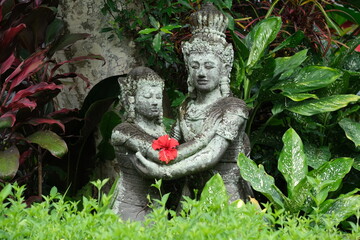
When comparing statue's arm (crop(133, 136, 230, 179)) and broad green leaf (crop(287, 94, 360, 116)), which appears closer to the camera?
statue's arm (crop(133, 136, 230, 179))

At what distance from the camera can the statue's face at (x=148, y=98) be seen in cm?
426

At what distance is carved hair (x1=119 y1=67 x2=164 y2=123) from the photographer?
4.28m

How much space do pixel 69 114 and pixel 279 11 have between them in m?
1.93

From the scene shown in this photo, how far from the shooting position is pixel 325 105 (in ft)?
16.4

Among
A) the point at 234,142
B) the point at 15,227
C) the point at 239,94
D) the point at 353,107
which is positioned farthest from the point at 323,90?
the point at 15,227

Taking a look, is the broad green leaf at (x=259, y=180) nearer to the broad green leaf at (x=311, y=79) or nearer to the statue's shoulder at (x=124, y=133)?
the statue's shoulder at (x=124, y=133)

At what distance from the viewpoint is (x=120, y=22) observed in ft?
18.0

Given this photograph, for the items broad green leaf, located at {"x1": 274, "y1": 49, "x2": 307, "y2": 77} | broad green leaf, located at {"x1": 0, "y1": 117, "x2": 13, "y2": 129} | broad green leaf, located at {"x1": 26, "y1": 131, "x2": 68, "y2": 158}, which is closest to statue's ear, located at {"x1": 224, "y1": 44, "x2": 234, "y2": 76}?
broad green leaf, located at {"x1": 274, "y1": 49, "x2": 307, "y2": 77}

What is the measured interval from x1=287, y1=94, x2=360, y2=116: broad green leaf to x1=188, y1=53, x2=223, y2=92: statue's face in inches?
38.4

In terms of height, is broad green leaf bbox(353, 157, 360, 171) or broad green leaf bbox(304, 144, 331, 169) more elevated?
broad green leaf bbox(304, 144, 331, 169)

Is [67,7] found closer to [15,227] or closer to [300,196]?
[300,196]

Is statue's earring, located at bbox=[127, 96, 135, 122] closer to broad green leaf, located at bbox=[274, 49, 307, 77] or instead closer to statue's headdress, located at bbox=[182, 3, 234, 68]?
statue's headdress, located at bbox=[182, 3, 234, 68]

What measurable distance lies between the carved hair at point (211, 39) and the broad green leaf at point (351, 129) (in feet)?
4.06

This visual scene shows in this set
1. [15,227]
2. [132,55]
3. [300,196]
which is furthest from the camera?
[132,55]
